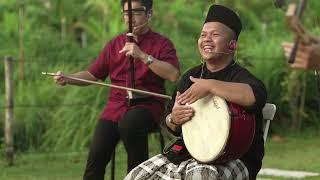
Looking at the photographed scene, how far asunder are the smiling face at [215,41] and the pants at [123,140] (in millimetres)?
1121

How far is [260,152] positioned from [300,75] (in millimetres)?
6165

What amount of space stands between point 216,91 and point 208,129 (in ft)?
0.83

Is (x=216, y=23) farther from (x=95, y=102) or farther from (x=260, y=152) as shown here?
(x=95, y=102)

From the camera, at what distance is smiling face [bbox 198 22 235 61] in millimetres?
4918

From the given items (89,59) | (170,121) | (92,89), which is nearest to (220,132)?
(170,121)

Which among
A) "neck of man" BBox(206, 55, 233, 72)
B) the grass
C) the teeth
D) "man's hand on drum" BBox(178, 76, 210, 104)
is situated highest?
the teeth

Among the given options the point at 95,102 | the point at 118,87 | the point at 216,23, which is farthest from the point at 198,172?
the point at 95,102

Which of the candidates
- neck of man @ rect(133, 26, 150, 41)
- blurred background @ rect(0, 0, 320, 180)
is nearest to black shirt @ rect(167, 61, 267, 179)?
neck of man @ rect(133, 26, 150, 41)

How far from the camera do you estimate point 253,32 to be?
13484 mm

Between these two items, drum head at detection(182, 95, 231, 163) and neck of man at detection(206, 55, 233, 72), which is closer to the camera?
drum head at detection(182, 95, 231, 163)

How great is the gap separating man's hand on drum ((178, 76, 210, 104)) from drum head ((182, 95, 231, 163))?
0.04 meters

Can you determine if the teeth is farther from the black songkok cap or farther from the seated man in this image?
the black songkok cap

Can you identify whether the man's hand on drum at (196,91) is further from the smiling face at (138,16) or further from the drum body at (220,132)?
the smiling face at (138,16)

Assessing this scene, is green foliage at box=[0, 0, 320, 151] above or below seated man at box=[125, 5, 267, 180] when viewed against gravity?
below
